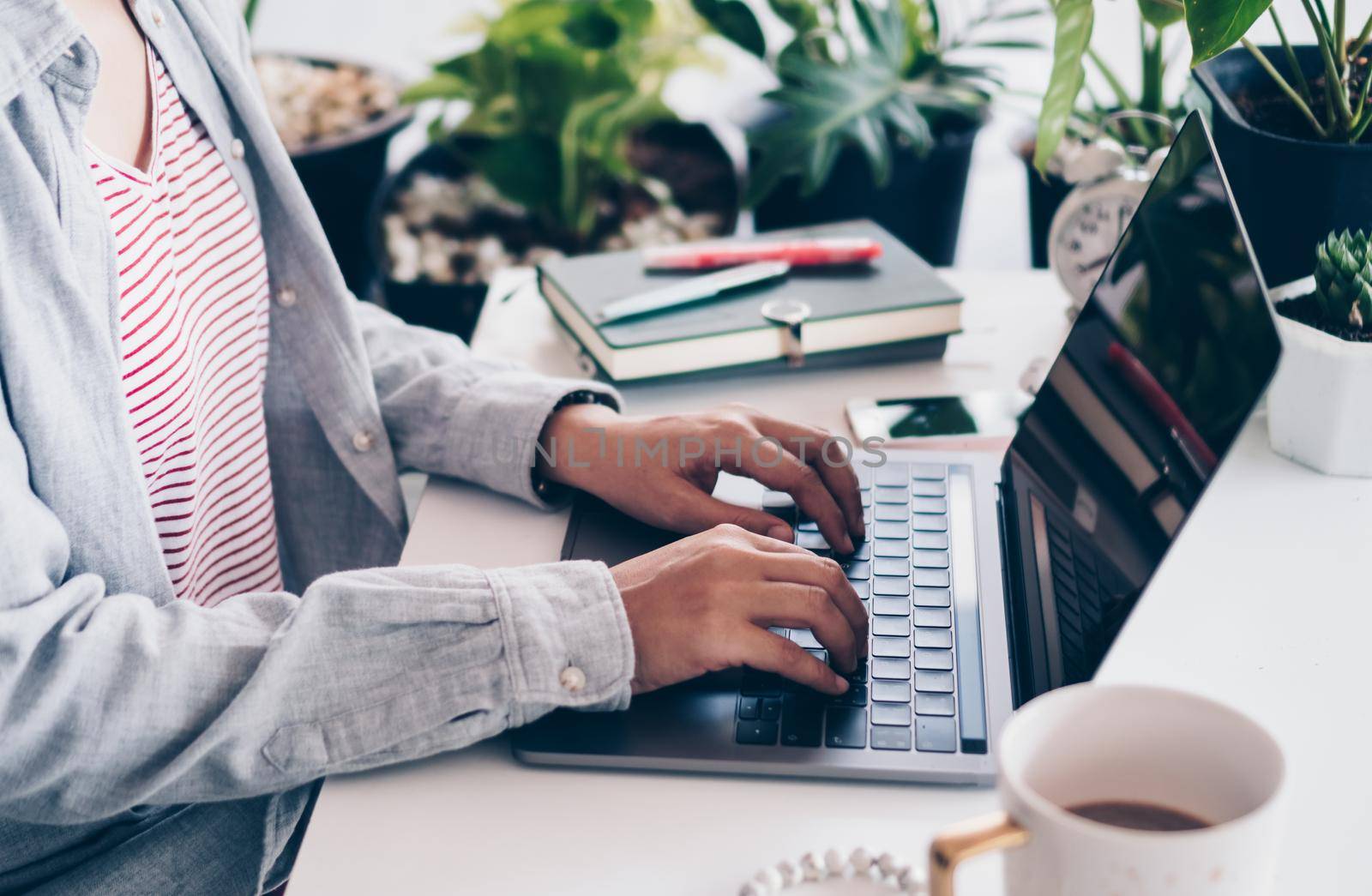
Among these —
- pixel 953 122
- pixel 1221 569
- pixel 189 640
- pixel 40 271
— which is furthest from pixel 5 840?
pixel 953 122

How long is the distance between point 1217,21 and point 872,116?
63 cm

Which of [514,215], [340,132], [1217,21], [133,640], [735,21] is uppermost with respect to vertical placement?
[1217,21]

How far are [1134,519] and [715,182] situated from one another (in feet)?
4.22

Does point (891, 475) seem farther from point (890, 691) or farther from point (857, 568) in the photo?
point (890, 691)

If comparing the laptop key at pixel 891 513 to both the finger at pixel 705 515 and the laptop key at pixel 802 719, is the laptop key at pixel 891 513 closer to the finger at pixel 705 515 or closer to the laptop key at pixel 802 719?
the finger at pixel 705 515

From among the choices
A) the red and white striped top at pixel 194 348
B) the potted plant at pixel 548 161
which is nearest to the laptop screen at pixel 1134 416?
the red and white striped top at pixel 194 348

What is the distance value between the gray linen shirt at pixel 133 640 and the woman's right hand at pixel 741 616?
0.02 m

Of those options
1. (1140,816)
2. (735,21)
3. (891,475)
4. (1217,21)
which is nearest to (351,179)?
(735,21)

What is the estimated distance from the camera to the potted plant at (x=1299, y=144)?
81 centimetres

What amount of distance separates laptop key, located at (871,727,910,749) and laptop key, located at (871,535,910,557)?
165mm

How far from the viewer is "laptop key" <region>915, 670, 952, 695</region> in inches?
25.0

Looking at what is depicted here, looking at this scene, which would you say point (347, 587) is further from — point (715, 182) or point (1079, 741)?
point (715, 182)

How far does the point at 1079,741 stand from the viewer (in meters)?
0.45

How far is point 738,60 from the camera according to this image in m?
2.37
